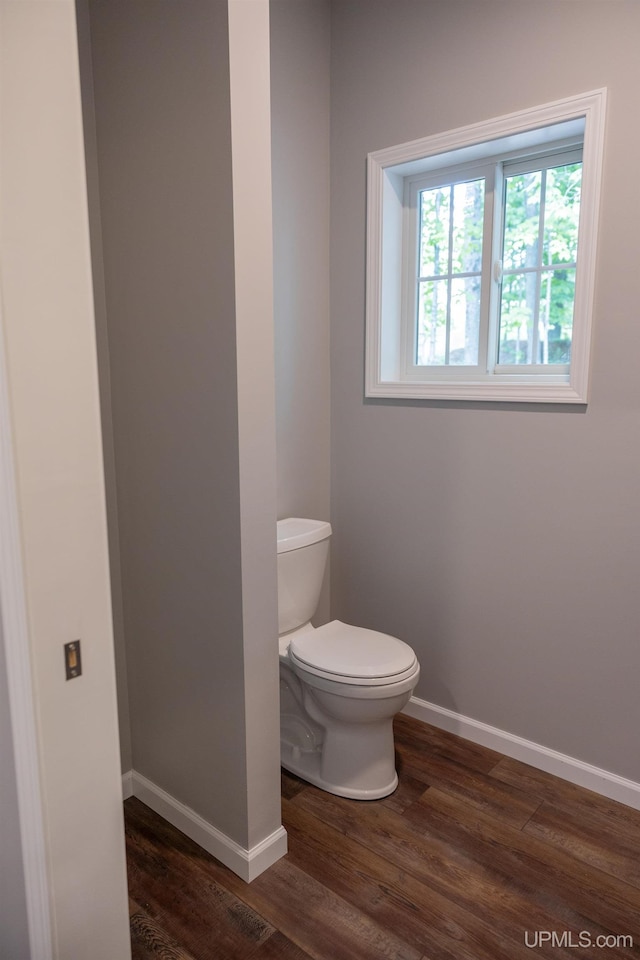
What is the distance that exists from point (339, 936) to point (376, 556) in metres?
1.39

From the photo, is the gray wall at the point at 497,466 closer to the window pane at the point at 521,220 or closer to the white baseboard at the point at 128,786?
the window pane at the point at 521,220

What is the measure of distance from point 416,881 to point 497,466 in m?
1.32

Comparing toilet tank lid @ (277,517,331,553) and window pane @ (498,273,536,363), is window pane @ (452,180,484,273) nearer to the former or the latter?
window pane @ (498,273,536,363)

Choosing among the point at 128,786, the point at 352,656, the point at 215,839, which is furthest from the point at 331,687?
the point at 128,786

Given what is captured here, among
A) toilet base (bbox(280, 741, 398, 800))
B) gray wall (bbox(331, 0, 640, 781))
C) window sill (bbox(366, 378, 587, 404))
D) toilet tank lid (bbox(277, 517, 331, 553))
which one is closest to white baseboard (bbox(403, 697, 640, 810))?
gray wall (bbox(331, 0, 640, 781))

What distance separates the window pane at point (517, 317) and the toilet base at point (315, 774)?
156 cm

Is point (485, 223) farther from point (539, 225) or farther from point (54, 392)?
point (54, 392)

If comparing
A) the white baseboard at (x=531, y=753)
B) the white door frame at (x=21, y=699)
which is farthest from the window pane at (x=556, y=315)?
the white door frame at (x=21, y=699)

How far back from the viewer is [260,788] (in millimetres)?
1847

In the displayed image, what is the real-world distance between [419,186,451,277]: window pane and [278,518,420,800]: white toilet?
114 centimetres

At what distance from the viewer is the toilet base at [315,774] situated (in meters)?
2.17

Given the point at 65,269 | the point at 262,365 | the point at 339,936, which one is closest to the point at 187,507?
the point at 262,365

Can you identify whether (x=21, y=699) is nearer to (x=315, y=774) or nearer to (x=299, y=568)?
(x=299, y=568)

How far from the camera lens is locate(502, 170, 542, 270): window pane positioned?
2.33 m
